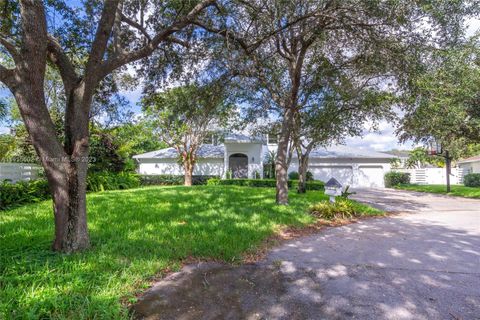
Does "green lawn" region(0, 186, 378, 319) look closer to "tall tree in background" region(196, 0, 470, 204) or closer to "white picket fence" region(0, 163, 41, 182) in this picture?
"tall tree in background" region(196, 0, 470, 204)

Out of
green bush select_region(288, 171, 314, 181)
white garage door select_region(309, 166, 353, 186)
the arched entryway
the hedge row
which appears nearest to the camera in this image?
the hedge row

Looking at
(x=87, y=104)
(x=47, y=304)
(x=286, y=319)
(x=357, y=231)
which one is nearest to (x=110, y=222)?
(x=87, y=104)

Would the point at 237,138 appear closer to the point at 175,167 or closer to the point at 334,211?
the point at 175,167

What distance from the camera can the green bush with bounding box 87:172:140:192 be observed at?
47.7 ft

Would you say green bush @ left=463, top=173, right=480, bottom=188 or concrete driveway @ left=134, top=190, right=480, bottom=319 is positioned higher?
green bush @ left=463, top=173, right=480, bottom=188

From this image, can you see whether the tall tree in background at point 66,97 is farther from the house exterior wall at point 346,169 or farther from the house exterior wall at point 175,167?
the house exterior wall at point 346,169

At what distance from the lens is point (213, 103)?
9.30 metres

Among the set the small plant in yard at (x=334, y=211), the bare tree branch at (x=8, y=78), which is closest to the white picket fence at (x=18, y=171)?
the bare tree branch at (x=8, y=78)

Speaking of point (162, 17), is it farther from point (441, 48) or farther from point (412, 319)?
point (412, 319)

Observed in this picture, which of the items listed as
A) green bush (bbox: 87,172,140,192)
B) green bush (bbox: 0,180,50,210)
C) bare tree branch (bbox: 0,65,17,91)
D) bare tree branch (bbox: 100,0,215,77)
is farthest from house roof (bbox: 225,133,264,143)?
bare tree branch (bbox: 0,65,17,91)

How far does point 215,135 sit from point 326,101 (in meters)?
11.6

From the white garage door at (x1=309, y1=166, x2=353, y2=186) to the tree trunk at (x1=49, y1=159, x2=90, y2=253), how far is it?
65.8 feet

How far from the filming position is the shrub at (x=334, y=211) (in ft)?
25.4

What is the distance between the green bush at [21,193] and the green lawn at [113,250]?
7.17 feet
